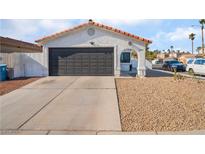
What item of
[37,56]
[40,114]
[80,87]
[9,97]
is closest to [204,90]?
[80,87]

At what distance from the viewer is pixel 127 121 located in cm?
632

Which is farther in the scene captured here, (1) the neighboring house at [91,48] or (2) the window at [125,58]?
(2) the window at [125,58]

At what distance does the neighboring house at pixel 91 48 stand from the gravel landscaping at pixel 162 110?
630 cm

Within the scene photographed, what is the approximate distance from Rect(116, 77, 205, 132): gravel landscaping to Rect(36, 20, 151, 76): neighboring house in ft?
20.7

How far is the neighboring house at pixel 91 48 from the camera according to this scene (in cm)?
1686

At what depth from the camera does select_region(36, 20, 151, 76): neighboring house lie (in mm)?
16859

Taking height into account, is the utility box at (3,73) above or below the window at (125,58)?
below

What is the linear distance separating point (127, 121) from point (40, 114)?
2903 mm

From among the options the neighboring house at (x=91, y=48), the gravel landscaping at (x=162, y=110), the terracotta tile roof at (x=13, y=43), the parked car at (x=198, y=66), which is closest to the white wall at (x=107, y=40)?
the neighboring house at (x=91, y=48)

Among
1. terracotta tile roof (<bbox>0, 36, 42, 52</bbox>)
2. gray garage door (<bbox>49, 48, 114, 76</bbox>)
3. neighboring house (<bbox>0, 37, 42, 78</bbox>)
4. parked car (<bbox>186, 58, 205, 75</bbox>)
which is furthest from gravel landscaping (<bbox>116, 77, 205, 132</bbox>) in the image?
terracotta tile roof (<bbox>0, 36, 42, 52</bbox>)

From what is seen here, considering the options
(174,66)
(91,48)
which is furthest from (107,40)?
(174,66)

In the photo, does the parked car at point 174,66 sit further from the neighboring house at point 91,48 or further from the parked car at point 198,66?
the neighboring house at point 91,48

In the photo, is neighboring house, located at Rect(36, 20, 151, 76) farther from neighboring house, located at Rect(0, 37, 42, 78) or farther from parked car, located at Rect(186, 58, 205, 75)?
parked car, located at Rect(186, 58, 205, 75)

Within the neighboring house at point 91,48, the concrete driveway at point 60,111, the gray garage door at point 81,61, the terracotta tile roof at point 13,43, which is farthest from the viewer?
the terracotta tile roof at point 13,43
